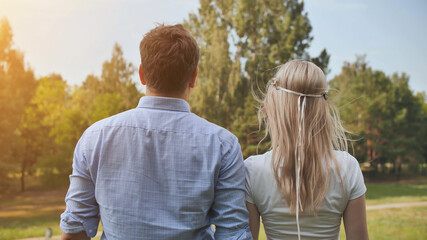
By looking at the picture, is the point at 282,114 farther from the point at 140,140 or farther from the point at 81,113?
the point at 81,113

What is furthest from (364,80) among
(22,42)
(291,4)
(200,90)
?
(22,42)

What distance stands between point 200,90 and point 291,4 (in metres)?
8.23

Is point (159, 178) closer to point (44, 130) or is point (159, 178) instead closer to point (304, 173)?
point (304, 173)

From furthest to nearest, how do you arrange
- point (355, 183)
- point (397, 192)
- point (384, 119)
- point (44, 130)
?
point (384, 119) → point (397, 192) → point (44, 130) → point (355, 183)

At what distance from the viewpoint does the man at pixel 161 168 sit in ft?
4.36

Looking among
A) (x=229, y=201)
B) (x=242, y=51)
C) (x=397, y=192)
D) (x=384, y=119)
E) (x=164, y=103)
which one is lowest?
(x=397, y=192)

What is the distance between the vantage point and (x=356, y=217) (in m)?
1.58

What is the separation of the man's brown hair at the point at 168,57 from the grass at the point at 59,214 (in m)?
8.49

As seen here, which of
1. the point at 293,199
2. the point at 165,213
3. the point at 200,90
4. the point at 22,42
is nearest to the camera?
the point at 165,213

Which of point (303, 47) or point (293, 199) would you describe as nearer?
point (293, 199)

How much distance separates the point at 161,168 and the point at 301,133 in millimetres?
628

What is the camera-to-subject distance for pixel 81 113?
22203mm

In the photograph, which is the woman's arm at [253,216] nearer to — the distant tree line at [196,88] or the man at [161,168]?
the man at [161,168]

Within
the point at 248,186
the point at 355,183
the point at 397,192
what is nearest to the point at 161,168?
the point at 248,186
